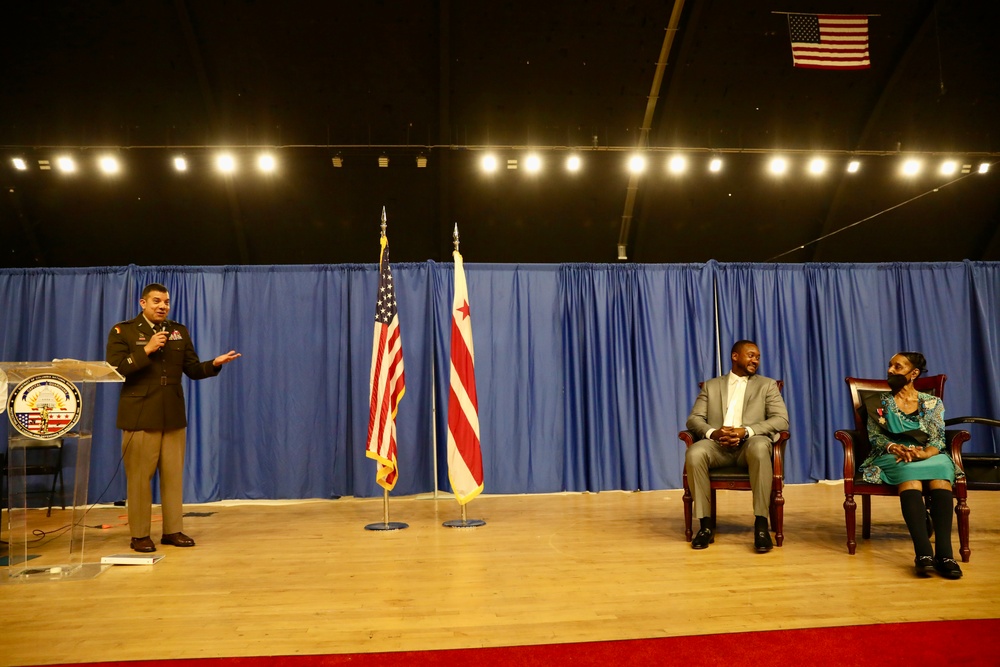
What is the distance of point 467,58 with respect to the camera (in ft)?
25.3

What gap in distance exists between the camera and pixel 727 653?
2.48 metres

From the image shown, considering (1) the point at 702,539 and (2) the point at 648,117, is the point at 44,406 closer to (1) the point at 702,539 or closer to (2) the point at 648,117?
(1) the point at 702,539

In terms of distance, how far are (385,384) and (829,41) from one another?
18.2ft

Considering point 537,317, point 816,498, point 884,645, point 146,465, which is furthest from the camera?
point 537,317

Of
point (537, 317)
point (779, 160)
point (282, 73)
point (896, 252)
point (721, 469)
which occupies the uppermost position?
point (282, 73)

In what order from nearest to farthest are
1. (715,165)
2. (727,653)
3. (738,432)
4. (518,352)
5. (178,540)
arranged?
(727,653), (738,432), (178,540), (518,352), (715,165)

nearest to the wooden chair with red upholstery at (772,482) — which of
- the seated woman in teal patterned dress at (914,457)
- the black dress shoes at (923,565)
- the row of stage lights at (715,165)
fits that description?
the seated woman in teal patterned dress at (914,457)

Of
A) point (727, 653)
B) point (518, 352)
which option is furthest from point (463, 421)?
point (727, 653)

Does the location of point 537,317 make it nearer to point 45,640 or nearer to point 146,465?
point 146,465

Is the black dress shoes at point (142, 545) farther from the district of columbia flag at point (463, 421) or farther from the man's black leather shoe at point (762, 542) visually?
the man's black leather shoe at point (762, 542)

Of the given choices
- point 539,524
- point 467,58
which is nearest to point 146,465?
point 539,524

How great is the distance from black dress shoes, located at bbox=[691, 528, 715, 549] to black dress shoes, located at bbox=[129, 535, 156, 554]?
3253mm

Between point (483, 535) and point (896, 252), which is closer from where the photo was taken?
point (483, 535)

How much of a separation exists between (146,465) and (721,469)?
352 cm
